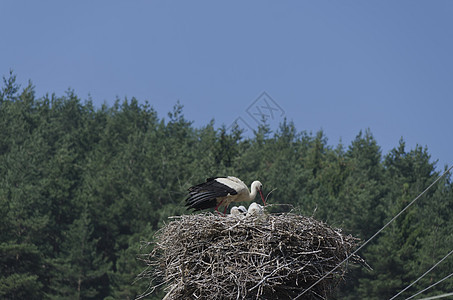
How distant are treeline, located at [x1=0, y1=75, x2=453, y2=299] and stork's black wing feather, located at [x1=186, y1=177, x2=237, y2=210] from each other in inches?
911

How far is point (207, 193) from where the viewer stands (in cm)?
1082

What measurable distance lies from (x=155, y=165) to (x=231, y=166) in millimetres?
4039

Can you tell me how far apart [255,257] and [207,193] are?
69.3 inches

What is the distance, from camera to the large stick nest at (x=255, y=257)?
920 cm

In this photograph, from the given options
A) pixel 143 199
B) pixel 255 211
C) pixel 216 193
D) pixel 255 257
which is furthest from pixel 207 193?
pixel 143 199

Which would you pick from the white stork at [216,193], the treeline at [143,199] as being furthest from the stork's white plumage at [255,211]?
the treeline at [143,199]

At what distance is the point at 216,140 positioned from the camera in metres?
52.8

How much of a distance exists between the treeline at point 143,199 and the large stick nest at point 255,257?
79.5 ft

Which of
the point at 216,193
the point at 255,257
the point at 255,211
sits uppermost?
the point at 216,193

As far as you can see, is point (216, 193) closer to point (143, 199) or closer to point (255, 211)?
point (255, 211)

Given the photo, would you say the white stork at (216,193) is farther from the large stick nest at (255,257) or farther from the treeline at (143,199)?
the treeline at (143,199)

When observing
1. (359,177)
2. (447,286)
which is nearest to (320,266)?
(447,286)

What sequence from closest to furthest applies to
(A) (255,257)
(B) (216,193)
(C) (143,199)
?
(A) (255,257) < (B) (216,193) < (C) (143,199)

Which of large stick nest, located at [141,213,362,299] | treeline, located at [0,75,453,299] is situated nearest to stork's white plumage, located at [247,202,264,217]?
large stick nest, located at [141,213,362,299]
